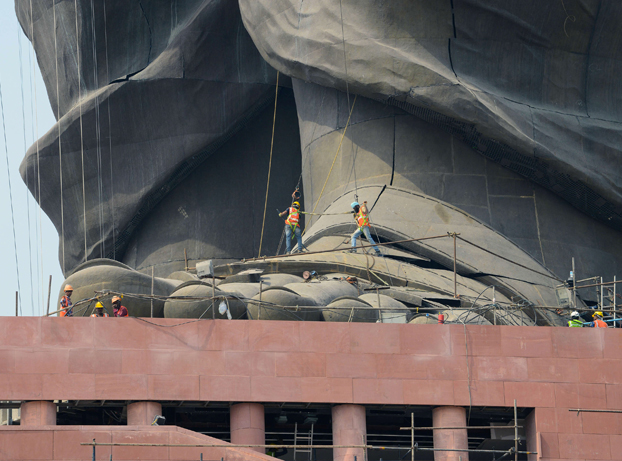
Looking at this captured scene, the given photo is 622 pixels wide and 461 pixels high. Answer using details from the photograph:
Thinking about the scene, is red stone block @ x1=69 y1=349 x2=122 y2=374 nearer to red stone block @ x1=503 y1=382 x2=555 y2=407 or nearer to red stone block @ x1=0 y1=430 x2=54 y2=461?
red stone block @ x1=0 y1=430 x2=54 y2=461

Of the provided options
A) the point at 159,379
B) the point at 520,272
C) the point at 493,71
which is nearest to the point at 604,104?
the point at 493,71

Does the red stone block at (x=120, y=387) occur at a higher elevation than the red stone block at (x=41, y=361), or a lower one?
lower

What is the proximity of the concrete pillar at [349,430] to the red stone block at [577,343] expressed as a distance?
446cm

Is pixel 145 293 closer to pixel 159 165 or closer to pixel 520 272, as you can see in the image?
pixel 520 272

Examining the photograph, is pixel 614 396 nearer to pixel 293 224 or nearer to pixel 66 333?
pixel 293 224

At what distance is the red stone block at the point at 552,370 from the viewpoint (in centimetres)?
2920

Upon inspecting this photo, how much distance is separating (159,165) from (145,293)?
17.6m

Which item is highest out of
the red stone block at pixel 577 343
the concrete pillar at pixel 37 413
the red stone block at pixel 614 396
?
the red stone block at pixel 577 343

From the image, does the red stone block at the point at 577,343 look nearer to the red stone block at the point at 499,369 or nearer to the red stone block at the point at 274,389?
the red stone block at the point at 499,369

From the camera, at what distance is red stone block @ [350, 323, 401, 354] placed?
28844 mm

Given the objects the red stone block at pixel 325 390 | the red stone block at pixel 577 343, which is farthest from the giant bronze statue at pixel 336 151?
the red stone block at pixel 577 343

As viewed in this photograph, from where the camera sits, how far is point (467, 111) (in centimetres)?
3712

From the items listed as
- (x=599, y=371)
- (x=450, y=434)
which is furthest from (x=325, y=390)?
(x=599, y=371)

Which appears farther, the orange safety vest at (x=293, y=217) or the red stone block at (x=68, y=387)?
the orange safety vest at (x=293, y=217)
